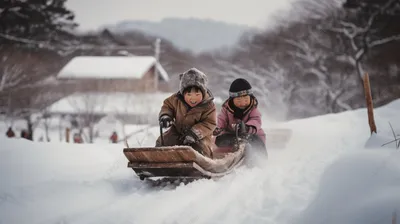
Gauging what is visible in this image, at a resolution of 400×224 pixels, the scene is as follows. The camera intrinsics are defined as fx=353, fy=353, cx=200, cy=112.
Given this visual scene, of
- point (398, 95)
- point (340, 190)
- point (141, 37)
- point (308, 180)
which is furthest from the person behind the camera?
point (141, 37)

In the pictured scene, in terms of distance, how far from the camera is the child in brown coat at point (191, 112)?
3832 millimetres

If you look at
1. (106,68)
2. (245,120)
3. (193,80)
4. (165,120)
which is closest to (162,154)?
(165,120)

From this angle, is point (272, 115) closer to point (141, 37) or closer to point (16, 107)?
point (16, 107)

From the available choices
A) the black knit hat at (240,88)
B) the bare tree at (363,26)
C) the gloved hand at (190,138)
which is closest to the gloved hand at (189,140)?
the gloved hand at (190,138)

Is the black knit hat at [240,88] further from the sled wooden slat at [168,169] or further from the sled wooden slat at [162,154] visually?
the sled wooden slat at [162,154]

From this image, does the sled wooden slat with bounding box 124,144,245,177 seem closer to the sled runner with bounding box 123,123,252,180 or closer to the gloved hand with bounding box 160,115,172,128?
the sled runner with bounding box 123,123,252,180

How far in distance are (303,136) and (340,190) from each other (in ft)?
17.1

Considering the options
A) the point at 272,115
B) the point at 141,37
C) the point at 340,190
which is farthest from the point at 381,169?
the point at 141,37

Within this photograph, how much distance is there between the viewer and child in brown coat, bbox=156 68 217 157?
151 inches

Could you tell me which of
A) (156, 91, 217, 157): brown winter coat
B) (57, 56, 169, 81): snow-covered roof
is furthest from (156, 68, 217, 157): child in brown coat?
(57, 56, 169, 81): snow-covered roof

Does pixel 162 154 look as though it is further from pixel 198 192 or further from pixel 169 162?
pixel 198 192

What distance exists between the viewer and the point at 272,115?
2725 cm

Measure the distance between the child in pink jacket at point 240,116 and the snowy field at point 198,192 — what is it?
62cm

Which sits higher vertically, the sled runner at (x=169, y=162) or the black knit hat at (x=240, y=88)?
the black knit hat at (x=240, y=88)
